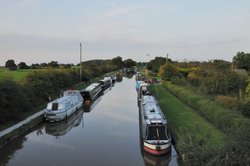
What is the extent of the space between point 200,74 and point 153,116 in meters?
24.6

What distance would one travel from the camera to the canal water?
19.0 meters

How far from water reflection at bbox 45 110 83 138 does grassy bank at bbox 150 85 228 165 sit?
7750 millimetres

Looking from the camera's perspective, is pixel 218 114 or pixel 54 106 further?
pixel 54 106

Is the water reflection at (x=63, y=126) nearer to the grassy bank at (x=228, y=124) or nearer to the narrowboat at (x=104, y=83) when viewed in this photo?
the grassy bank at (x=228, y=124)

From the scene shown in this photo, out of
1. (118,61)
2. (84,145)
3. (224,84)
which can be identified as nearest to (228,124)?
(84,145)

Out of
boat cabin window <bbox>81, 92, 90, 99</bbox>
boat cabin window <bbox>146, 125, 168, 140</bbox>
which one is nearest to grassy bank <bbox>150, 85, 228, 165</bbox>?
boat cabin window <bbox>146, 125, 168, 140</bbox>

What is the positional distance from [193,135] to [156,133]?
8.03ft

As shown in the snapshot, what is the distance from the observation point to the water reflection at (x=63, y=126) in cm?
2674

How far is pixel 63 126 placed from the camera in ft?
94.4

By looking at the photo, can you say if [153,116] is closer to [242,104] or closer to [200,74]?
[242,104]

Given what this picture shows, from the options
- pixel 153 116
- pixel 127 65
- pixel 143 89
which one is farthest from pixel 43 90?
pixel 127 65

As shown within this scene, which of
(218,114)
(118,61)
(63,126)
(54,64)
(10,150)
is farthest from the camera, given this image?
(118,61)

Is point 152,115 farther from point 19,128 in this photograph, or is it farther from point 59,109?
point 59,109

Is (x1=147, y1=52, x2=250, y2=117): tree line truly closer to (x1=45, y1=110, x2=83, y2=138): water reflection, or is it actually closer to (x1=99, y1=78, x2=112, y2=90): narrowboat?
(x1=99, y1=78, x2=112, y2=90): narrowboat
